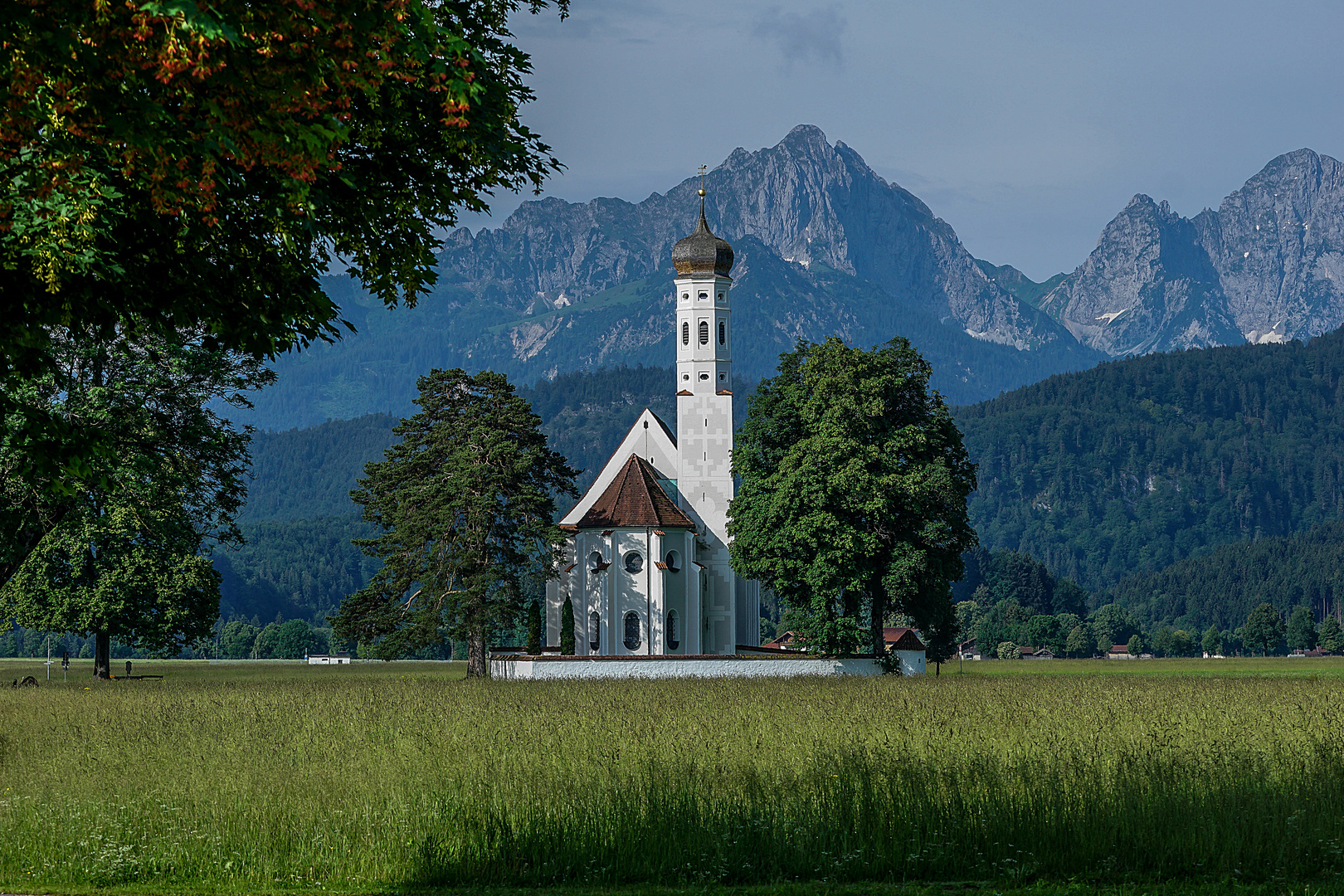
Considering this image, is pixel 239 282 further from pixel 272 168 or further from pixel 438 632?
pixel 438 632

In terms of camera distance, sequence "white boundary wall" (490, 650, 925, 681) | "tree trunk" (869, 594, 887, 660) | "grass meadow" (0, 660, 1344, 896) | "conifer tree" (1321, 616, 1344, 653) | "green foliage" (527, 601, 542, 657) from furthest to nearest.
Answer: "conifer tree" (1321, 616, 1344, 653) < "green foliage" (527, 601, 542, 657) < "tree trunk" (869, 594, 887, 660) < "white boundary wall" (490, 650, 925, 681) < "grass meadow" (0, 660, 1344, 896)

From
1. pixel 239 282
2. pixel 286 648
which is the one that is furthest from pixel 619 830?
pixel 286 648

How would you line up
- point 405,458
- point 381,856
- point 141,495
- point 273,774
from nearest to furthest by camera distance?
point 381,856 < point 273,774 < point 141,495 < point 405,458

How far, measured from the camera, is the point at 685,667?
53.0 metres

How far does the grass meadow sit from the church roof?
140 ft

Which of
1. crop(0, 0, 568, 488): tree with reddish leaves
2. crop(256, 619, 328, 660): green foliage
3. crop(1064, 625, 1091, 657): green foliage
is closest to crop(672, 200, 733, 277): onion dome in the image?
crop(0, 0, 568, 488): tree with reddish leaves

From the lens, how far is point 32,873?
12.5 meters

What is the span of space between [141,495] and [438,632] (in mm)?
23938

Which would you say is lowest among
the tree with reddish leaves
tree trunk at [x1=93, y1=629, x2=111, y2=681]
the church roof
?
tree trunk at [x1=93, y1=629, x2=111, y2=681]

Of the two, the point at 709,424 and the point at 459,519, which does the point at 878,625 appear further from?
the point at 709,424

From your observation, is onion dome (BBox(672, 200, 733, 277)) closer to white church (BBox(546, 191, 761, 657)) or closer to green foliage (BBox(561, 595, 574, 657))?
white church (BBox(546, 191, 761, 657))

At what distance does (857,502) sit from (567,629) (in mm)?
19142

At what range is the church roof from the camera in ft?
211

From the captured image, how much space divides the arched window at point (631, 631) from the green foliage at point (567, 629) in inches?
102
